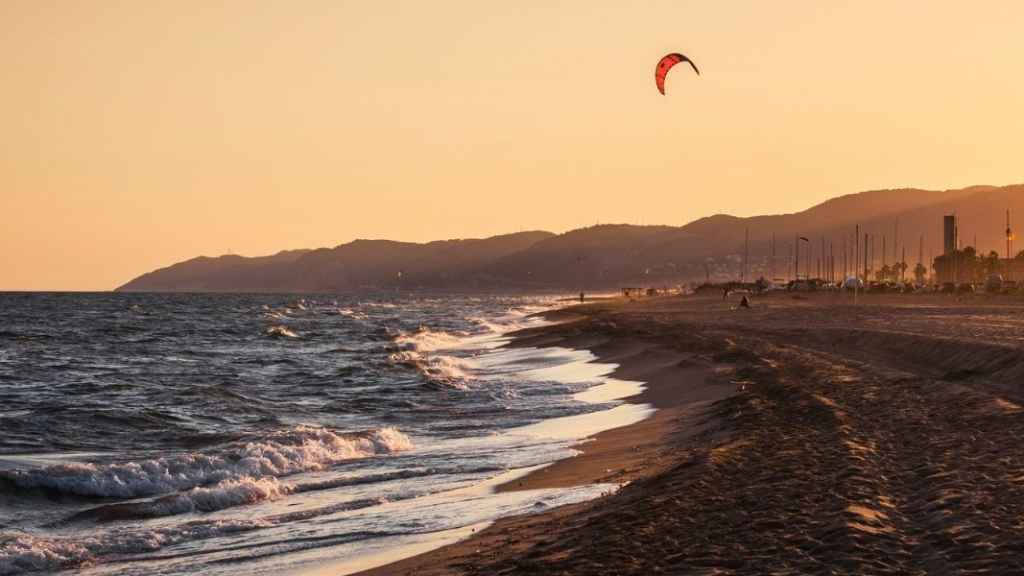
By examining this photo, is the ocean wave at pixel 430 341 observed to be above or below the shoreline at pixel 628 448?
below

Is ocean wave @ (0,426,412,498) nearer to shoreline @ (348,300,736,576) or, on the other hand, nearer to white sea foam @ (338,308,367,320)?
shoreline @ (348,300,736,576)

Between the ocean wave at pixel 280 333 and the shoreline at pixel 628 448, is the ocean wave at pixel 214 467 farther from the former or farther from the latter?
the ocean wave at pixel 280 333

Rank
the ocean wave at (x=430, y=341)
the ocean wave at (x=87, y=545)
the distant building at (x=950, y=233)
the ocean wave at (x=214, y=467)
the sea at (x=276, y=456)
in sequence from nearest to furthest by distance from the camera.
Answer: the ocean wave at (x=87, y=545), the sea at (x=276, y=456), the ocean wave at (x=214, y=467), the ocean wave at (x=430, y=341), the distant building at (x=950, y=233)

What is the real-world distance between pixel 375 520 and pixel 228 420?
13855 millimetres

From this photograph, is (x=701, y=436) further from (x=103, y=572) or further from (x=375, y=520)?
(x=103, y=572)

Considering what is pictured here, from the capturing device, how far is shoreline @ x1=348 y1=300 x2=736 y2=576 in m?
10.9

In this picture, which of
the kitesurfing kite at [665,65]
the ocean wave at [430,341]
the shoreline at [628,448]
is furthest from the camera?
the ocean wave at [430,341]

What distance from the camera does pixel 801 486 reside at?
36.9 feet

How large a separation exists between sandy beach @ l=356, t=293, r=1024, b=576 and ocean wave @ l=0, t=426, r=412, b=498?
4.31 m

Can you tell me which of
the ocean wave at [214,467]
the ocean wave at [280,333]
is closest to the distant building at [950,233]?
the ocean wave at [280,333]

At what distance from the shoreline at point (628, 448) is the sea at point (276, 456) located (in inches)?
16.8

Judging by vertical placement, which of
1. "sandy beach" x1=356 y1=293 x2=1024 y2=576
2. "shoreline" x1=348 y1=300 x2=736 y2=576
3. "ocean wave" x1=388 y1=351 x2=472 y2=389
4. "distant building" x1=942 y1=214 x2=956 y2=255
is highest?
"distant building" x1=942 y1=214 x2=956 y2=255

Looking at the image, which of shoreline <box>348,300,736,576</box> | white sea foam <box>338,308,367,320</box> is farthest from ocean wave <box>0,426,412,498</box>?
white sea foam <box>338,308,367,320</box>

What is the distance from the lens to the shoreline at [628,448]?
10.9 m
